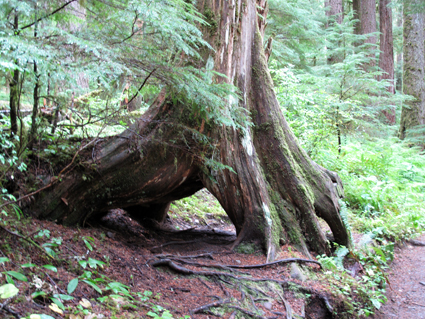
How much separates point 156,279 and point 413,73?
1613cm

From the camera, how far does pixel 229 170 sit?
469cm

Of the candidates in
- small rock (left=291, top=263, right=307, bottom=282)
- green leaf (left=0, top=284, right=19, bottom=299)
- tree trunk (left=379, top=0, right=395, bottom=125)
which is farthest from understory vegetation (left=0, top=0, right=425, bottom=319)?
tree trunk (left=379, top=0, right=395, bottom=125)

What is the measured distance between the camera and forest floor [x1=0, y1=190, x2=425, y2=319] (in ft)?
7.83

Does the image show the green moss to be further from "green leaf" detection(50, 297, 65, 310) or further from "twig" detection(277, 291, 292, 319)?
"green leaf" detection(50, 297, 65, 310)

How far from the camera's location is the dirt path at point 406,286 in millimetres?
4309

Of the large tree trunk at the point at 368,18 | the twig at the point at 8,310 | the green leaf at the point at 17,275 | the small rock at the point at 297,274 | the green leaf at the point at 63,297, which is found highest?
the large tree trunk at the point at 368,18

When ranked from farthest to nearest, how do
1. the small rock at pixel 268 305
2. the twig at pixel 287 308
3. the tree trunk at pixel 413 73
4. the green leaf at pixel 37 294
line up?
the tree trunk at pixel 413 73 → the small rock at pixel 268 305 → the twig at pixel 287 308 → the green leaf at pixel 37 294

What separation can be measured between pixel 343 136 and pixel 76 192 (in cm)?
996

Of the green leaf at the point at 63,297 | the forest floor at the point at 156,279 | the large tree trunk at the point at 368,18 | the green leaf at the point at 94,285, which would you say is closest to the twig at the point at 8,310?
the forest floor at the point at 156,279

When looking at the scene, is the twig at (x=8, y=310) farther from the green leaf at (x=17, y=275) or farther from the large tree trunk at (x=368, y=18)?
the large tree trunk at (x=368, y=18)

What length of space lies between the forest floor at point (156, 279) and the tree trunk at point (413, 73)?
1160cm

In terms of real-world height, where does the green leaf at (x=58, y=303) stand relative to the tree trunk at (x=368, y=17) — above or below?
below

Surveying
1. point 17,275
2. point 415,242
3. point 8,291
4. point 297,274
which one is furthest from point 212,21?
point 415,242

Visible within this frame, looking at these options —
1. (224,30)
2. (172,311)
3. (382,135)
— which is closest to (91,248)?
(172,311)
